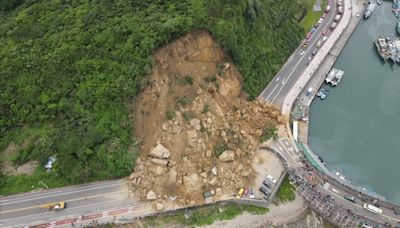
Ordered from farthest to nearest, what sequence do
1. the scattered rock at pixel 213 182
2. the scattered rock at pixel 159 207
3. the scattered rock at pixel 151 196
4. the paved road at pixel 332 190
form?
the scattered rock at pixel 213 182 → the scattered rock at pixel 151 196 → the paved road at pixel 332 190 → the scattered rock at pixel 159 207

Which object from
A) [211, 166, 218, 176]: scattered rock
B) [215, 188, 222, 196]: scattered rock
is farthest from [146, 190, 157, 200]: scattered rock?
[211, 166, 218, 176]: scattered rock

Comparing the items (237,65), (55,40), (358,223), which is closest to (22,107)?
(55,40)

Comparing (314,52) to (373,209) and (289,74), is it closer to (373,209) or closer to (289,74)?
(289,74)

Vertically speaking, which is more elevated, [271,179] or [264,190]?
[271,179]

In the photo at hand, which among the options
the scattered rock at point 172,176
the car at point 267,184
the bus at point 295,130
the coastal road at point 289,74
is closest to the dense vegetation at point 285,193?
the car at point 267,184

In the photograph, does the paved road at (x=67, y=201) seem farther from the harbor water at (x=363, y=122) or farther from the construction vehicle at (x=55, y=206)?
the harbor water at (x=363, y=122)

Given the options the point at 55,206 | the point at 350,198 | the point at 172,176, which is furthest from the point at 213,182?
the point at 55,206
